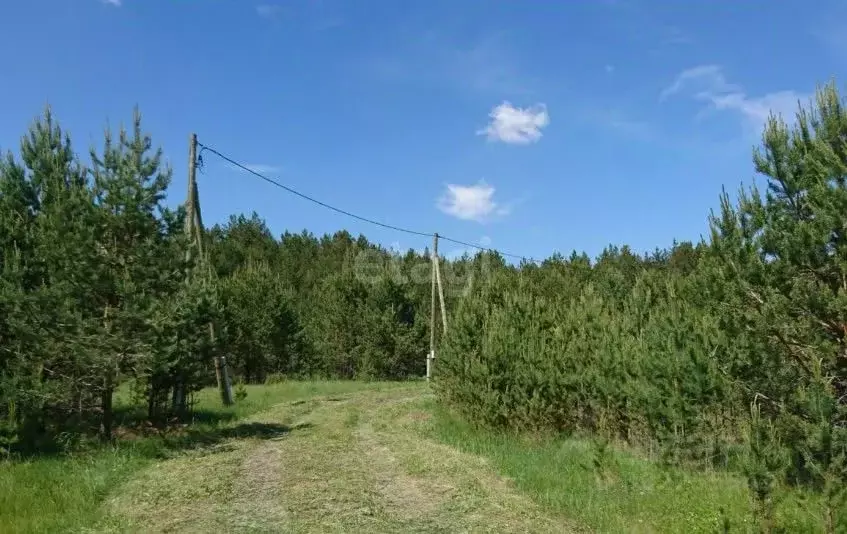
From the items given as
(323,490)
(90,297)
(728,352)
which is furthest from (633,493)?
(90,297)

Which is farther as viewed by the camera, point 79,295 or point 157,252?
point 157,252

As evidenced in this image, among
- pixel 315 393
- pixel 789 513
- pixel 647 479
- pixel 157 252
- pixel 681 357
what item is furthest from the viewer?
pixel 315 393

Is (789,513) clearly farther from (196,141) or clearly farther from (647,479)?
(196,141)

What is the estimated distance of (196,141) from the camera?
21.0 meters

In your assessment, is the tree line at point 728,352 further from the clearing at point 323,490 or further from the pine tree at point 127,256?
the pine tree at point 127,256

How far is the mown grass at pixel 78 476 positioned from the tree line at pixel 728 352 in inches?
273

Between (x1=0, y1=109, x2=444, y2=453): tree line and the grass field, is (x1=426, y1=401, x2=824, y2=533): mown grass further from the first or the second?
(x1=0, y1=109, x2=444, y2=453): tree line

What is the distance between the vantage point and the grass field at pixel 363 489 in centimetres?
855

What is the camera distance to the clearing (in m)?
8.62

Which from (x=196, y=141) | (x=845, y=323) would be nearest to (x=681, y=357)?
(x=845, y=323)

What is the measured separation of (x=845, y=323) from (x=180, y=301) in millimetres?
12680

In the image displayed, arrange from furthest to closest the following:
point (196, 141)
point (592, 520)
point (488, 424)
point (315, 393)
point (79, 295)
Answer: point (315, 393), point (196, 141), point (488, 424), point (79, 295), point (592, 520)

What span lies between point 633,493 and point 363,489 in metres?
4.12

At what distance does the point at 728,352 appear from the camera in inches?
465
